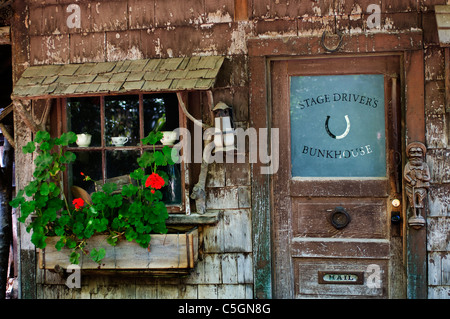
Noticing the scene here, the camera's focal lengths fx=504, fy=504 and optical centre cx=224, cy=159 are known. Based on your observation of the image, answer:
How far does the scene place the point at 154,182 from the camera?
3.72 metres

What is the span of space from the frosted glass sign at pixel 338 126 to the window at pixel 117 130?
0.97m

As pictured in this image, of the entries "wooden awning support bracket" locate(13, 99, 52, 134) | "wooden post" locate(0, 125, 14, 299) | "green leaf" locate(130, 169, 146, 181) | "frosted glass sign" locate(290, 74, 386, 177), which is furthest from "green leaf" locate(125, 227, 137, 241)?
"wooden post" locate(0, 125, 14, 299)

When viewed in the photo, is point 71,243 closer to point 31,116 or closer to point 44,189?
point 44,189

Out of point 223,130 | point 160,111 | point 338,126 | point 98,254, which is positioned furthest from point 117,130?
point 338,126

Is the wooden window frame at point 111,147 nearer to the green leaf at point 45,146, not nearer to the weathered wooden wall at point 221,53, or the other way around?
the weathered wooden wall at point 221,53

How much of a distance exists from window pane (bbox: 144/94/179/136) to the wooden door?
79cm

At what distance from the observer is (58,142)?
12.3 feet

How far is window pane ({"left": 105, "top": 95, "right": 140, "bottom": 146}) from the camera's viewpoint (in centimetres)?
409

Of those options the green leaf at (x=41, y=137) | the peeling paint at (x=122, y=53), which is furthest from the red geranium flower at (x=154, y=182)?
the peeling paint at (x=122, y=53)

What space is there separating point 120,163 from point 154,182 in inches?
20.8

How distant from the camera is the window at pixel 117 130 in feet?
13.3

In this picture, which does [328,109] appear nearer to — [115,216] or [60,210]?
[115,216]

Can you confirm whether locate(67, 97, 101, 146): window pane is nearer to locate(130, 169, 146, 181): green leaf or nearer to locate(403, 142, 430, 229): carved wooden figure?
locate(130, 169, 146, 181): green leaf
